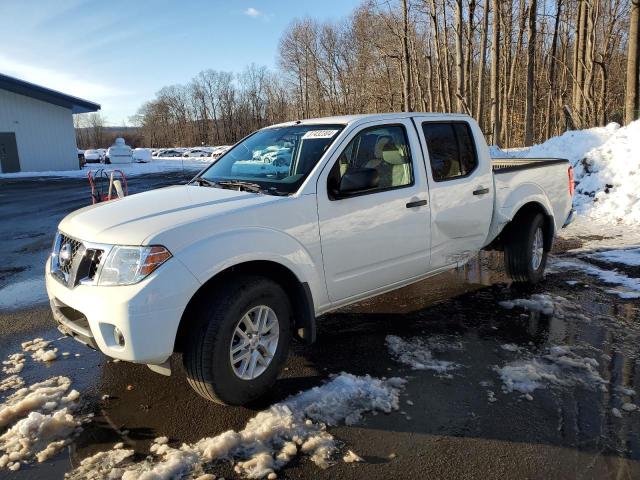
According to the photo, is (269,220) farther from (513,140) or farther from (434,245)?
(513,140)

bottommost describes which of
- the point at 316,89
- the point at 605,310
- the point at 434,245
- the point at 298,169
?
the point at 605,310

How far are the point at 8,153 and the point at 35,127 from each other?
233 centimetres

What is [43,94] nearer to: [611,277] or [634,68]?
[634,68]

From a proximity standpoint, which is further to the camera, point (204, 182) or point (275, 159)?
point (204, 182)

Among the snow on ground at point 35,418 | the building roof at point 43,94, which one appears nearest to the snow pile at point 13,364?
the snow on ground at point 35,418

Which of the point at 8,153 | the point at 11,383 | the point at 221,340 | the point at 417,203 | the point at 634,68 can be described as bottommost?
the point at 11,383

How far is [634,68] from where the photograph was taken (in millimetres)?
13359

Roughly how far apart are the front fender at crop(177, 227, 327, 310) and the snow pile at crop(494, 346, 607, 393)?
153 centimetres

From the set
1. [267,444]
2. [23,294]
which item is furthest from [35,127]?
[267,444]

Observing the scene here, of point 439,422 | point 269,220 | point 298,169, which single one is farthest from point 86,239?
point 439,422

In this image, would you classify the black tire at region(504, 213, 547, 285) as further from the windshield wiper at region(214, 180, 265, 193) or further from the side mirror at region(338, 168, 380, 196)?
the windshield wiper at region(214, 180, 265, 193)

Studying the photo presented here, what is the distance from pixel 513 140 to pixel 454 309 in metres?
39.4

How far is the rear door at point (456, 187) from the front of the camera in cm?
467

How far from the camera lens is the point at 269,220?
11.4 feet
